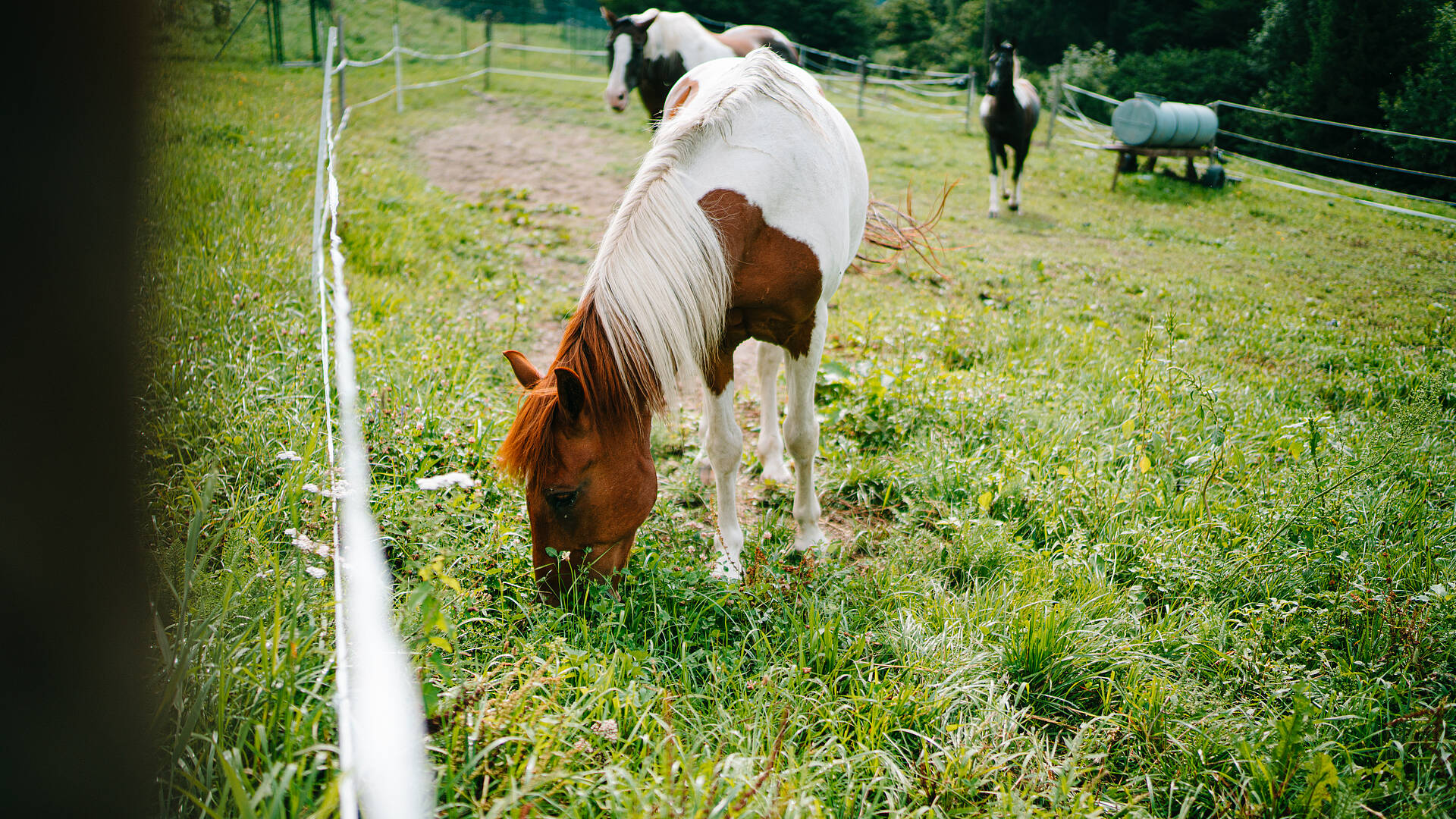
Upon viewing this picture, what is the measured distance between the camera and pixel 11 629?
557 millimetres

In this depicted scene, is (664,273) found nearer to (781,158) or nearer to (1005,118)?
(781,158)

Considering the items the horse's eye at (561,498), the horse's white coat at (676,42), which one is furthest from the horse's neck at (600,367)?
the horse's white coat at (676,42)

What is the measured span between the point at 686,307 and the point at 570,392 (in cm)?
42

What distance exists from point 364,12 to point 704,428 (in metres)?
20.3

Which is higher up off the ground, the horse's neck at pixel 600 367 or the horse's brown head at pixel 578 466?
the horse's neck at pixel 600 367

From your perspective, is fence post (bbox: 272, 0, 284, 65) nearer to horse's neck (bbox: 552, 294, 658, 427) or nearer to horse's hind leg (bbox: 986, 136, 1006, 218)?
horse's hind leg (bbox: 986, 136, 1006, 218)

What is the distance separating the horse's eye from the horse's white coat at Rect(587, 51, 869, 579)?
41cm

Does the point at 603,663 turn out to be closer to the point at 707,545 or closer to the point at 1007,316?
the point at 707,545

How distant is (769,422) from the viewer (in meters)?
3.45

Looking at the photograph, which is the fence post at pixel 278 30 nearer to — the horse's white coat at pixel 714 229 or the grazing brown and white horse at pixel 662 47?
the grazing brown and white horse at pixel 662 47

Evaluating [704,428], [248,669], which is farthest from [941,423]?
[248,669]

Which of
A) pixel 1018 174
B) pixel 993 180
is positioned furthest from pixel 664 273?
pixel 1018 174

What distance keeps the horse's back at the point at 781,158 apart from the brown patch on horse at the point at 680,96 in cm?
24

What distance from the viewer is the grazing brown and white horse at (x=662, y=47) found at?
7484 mm
